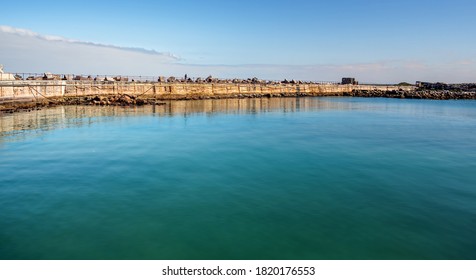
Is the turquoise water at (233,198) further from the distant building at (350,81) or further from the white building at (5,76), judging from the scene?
the distant building at (350,81)

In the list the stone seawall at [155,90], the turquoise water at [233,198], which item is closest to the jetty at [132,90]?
the stone seawall at [155,90]

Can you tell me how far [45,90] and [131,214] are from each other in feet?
116

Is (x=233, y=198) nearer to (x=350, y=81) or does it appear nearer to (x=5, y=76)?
(x=5, y=76)

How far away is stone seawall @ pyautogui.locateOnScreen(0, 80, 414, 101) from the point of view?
35.0 metres

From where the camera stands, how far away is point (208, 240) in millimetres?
7605

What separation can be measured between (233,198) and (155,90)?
43.5 meters

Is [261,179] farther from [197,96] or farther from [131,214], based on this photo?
[197,96]

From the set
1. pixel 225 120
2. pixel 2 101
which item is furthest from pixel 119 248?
pixel 2 101

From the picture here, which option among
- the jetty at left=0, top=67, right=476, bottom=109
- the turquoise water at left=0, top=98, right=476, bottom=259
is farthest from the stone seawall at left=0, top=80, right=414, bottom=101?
the turquoise water at left=0, top=98, right=476, bottom=259

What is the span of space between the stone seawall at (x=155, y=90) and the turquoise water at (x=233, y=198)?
57.2 feet

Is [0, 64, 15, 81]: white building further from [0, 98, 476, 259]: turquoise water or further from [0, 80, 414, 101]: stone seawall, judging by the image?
[0, 98, 476, 259]: turquoise water

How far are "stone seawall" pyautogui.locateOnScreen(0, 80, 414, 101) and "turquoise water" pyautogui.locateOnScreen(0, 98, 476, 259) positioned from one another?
17445 mm

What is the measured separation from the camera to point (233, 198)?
10.2 metres

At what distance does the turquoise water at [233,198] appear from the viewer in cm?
736
